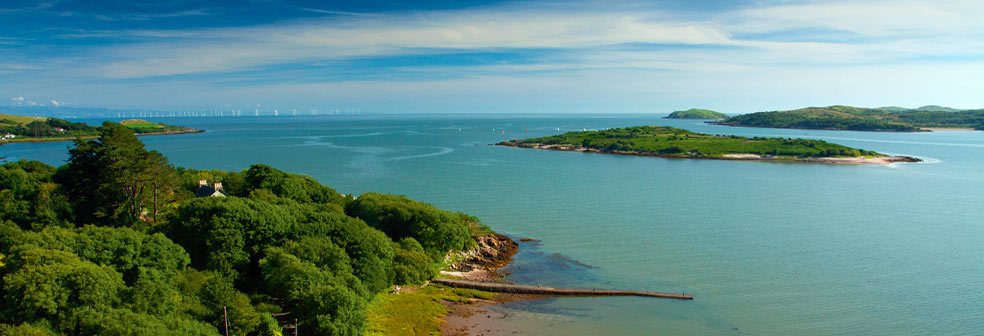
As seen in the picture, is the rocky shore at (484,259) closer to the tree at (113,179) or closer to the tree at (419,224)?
the tree at (419,224)

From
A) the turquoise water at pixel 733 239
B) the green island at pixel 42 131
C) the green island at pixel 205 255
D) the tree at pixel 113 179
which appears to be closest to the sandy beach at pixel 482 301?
the green island at pixel 205 255

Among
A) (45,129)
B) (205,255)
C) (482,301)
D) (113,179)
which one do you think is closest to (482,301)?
(482,301)

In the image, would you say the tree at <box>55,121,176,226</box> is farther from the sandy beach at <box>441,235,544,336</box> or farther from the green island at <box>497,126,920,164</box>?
the green island at <box>497,126,920,164</box>

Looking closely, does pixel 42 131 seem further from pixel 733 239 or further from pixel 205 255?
pixel 733 239

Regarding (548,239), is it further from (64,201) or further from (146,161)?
(64,201)

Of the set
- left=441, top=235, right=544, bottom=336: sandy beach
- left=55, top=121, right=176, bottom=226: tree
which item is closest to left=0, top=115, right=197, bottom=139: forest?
left=55, top=121, right=176, bottom=226: tree
